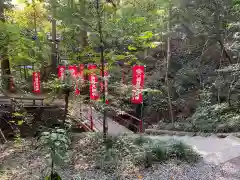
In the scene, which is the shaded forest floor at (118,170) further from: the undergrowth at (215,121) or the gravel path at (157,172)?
the undergrowth at (215,121)

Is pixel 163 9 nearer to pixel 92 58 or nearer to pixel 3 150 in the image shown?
pixel 92 58

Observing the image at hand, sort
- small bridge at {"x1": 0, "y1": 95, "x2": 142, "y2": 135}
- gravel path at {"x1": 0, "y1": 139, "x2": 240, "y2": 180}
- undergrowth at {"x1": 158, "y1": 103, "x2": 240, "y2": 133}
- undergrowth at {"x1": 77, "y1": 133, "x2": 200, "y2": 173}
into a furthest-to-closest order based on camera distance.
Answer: undergrowth at {"x1": 158, "y1": 103, "x2": 240, "y2": 133} → small bridge at {"x1": 0, "y1": 95, "x2": 142, "y2": 135} → undergrowth at {"x1": 77, "y1": 133, "x2": 200, "y2": 173} → gravel path at {"x1": 0, "y1": 139, "x2": 240, "y2": 180}

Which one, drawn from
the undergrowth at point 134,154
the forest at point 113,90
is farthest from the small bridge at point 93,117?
the undergrowth at point 134,154

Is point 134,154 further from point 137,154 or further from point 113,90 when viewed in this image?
point 113,90

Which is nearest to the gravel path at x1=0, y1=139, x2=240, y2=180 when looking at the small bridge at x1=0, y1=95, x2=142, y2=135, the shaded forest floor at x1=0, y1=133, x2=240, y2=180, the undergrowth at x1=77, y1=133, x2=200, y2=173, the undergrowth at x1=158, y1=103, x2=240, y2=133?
the shaded forest floor at x1=0, y1=133, x2=240, y2=180

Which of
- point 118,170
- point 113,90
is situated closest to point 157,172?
point 118,170

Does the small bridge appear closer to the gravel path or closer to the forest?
the forest

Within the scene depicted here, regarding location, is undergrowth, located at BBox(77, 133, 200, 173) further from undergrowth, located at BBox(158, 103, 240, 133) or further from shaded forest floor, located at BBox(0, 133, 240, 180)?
undergrowth, located at BBox(158, 103, 240, 133)

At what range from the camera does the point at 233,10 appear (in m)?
9.47

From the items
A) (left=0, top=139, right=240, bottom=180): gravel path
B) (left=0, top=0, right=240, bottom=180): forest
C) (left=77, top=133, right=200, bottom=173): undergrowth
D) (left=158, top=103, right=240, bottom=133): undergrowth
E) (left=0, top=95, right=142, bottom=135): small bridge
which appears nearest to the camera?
(left=0, top=139, right=240, bottom=180): gravel path

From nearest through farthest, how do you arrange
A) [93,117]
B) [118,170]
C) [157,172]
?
[157,172] < [118,170] < [93,117]

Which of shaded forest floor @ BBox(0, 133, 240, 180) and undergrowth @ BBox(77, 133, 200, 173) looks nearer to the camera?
shaded forest floor @ BBox(0, 133, 240, 180)

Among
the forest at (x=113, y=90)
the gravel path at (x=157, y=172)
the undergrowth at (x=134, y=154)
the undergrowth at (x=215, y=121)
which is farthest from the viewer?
the undergrowth at (x=215, y=121)

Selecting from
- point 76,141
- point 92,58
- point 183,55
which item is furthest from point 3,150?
point 183,55
